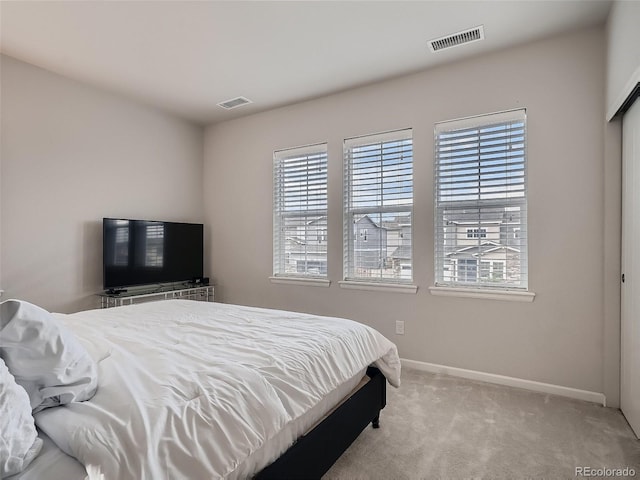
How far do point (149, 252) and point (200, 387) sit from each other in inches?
119

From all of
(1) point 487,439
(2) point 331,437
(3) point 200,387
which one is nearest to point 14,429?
(3) point 200,387

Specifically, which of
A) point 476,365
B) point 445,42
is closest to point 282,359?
point 476,365

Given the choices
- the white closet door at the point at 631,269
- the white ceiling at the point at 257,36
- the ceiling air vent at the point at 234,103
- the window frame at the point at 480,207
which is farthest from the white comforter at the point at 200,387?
the ceiling air vent at the point at 234,103

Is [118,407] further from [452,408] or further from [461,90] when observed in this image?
[461,90]

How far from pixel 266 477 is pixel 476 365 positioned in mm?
2345

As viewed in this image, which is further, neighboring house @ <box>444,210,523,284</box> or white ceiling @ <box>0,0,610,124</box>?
neighboring house @ <box>444,210,523,284</box>

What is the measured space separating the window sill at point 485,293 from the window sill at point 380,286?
20 centimetres

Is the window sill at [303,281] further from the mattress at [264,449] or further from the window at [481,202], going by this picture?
the mattress at [264,449]

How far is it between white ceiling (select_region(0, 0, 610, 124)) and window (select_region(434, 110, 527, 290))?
0.65 metres

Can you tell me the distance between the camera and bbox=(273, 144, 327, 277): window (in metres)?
3.83

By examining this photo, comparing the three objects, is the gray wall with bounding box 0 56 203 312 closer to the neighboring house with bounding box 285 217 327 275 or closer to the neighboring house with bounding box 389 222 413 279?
the neighboring house with bounding box 285 217 327 275

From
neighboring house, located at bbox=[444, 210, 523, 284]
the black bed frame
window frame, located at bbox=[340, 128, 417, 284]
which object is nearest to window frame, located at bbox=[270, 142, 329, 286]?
window frame, located at bbox=[340, 128, 417, 284]

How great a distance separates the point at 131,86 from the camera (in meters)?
3.51

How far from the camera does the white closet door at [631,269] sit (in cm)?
209
